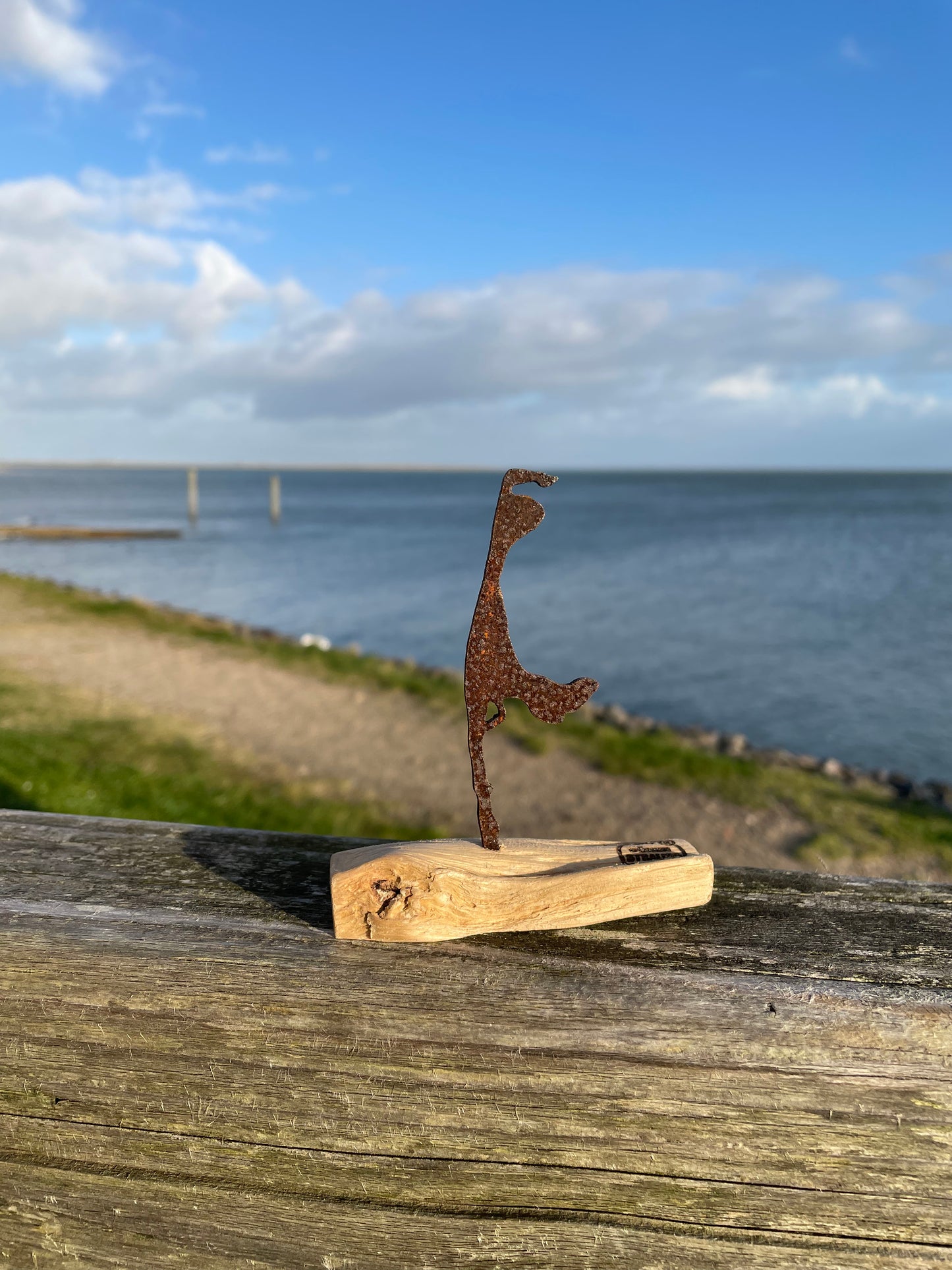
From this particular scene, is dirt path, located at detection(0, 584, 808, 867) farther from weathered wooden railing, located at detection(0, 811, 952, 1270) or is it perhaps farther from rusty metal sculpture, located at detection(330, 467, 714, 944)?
weathered wooden railing, located at detection(0, 811, 952, 1270)

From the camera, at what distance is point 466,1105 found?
1.55 meters

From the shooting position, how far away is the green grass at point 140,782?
6344 mm

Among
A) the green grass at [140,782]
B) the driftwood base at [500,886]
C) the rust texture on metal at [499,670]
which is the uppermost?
the rust texture on metal at [499,670]

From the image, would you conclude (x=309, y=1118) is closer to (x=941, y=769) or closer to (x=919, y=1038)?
(x=919, y=1038)

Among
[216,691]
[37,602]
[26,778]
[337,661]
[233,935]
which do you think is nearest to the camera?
[233,935]

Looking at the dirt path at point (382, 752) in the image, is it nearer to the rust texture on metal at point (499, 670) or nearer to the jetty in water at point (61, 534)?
the rust texture on metal at point (499, 670)

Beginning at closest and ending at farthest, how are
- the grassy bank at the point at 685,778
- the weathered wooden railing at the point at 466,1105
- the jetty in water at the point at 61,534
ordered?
1. the weathered wooden railing at the point at 466,1105
2. the grassy bank at the point at 685,778
3. the jetty in water at the point at 61,534

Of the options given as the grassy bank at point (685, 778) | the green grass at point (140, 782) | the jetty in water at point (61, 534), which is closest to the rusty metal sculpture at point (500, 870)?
the green grass at point (140, 782)

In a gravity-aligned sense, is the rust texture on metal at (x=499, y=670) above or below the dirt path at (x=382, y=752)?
above

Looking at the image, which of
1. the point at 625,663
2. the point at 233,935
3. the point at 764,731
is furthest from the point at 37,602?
the point at 233,935

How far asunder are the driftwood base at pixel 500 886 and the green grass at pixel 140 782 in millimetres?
4161

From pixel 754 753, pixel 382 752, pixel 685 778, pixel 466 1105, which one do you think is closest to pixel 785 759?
pixel 754 753

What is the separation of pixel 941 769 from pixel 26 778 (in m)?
12.2

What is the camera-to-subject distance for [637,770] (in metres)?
9.84
